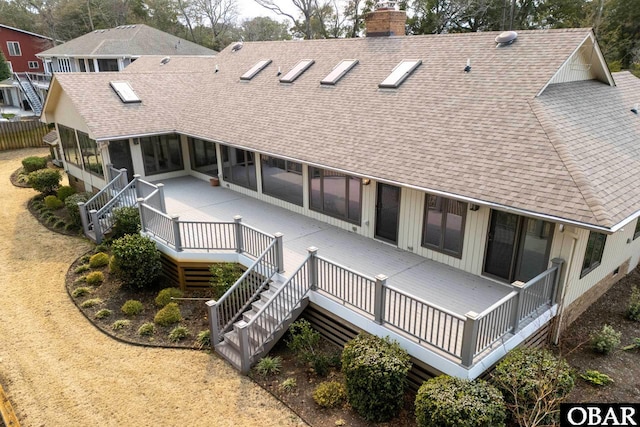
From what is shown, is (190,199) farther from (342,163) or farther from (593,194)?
(593,194)

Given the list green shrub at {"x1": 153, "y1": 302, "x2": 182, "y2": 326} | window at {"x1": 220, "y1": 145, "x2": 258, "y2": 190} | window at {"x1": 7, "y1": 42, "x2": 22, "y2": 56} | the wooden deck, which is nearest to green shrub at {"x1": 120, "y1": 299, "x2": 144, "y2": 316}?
green shrub at {"x1": 153, "y1": 302, "x2": 182, "y2": 326}

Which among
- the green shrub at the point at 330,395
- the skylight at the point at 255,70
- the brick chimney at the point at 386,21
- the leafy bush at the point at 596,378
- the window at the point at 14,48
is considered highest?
the brick chimney at the point at 386,21

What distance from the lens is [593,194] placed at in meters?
7.60

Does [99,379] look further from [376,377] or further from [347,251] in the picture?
[347,251]

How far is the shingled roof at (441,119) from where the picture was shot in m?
8.41

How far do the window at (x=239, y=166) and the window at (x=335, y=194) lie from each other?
3.13 meters

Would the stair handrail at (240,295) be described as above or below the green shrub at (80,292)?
above

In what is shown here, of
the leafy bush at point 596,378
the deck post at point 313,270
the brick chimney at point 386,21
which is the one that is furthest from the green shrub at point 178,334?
the brick chimney at point 386,21

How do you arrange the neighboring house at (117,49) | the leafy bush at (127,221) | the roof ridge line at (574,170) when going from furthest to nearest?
the neighboring house at (117,49)
the leafy bush at (127,221)
the roof ridge line at (574,170)

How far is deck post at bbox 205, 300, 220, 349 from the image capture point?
9108 millimetres

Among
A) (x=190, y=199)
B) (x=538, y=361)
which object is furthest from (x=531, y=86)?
(x=190, y=199)

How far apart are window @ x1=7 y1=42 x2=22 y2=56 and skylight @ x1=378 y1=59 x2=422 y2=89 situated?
176ft

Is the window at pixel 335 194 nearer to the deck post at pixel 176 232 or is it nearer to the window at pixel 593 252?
the deck post at pixel 176 232

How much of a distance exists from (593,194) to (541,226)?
1.19 meters
